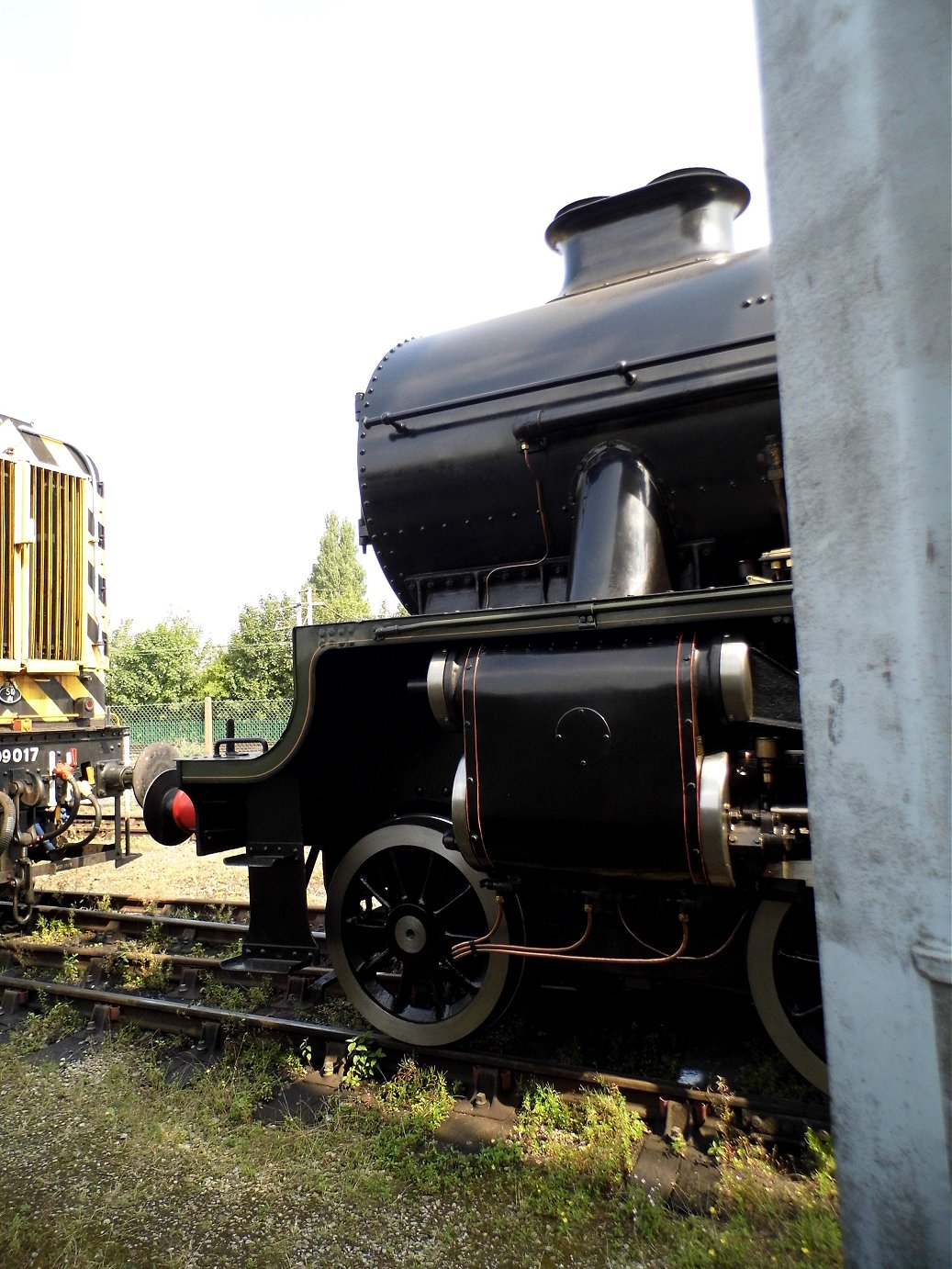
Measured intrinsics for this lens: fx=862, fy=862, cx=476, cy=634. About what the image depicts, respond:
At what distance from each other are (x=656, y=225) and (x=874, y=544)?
301 centimetres

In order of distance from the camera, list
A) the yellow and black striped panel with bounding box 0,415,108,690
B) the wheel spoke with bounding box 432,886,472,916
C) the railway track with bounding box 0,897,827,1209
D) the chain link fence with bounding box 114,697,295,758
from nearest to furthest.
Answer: the railway track with bounding box 0,897,827,1209, the wheel spoke with bounding box 432,886,472,916, the yellow and black striped panel with bounding box 0,415,108,690, the chain link fence with bounding box 114,697,295,758

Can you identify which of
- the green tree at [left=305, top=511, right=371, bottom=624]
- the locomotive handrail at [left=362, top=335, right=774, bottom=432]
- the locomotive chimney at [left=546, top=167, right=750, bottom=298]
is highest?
the green tree at [left=305, top=511, right=371, bottom=624]

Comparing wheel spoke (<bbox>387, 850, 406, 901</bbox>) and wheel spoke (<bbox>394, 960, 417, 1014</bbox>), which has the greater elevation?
wheel spoke (<bbox>387, 850, 406, 901</bbox>)

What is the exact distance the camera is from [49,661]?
6.62 m

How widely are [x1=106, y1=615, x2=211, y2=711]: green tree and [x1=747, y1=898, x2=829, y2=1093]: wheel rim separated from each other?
27.3 m

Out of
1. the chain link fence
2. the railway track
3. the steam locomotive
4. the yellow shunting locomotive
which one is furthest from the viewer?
the chain link fence

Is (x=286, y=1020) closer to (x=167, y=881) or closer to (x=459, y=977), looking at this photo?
(x=459, y=977)

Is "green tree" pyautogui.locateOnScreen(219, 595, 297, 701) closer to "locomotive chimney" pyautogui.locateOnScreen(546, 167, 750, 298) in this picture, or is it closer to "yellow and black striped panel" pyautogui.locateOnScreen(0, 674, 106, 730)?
"yellow and black striped panel" pyautogui.locateOnScreen(0, 674, 106, 730)

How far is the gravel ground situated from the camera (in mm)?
6957

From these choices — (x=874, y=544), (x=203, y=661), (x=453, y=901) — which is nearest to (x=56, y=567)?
(x=453, y=901)

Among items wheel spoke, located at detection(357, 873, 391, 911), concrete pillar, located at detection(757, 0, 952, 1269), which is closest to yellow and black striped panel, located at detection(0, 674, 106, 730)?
wheel spoke, located at detection(357, 873, 391, 911)

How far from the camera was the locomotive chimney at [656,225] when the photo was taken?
13.0 feet

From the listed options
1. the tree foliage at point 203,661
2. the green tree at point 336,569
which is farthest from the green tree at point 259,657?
the green tree at point 336,569

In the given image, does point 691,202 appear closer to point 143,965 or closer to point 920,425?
point 920,425
